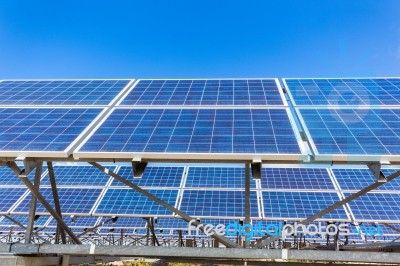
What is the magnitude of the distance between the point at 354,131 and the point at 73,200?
1338cm

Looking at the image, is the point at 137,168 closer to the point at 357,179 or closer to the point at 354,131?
the point at 354,131

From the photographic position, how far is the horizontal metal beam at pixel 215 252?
759cm

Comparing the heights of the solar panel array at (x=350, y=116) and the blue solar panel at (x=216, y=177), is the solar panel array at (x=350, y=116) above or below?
below

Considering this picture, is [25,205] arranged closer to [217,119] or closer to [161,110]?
[161,110]

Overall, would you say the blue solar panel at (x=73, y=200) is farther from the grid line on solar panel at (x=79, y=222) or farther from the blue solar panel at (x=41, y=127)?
the blue solar panel at (x=41, y=127)

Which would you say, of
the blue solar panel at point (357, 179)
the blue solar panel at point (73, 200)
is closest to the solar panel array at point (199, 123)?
the blue solar panel at point (73, 200)

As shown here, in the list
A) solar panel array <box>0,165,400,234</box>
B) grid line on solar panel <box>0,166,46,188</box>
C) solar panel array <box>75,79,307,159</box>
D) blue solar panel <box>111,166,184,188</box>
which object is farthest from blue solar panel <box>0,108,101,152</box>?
grid line on solar panel <box>0,166,46,188</box>

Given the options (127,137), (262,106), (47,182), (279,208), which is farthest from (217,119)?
(47,182)

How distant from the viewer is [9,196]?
682 inches

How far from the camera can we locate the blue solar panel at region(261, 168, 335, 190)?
17.8 metres

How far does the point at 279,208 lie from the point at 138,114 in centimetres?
863

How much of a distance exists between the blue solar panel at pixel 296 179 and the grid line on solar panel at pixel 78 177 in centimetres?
875

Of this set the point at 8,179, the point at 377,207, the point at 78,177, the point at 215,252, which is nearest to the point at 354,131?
the point at 215,252

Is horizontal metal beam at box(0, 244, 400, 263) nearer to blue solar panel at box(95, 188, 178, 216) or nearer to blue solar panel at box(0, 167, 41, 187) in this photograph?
blue solar panel at box(95, 188, 178, 216)
